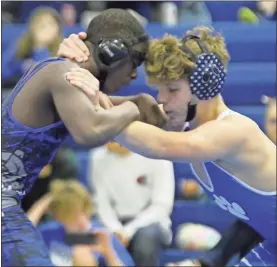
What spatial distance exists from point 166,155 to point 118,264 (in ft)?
5.96

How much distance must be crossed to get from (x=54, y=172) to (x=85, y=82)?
238 centimetres

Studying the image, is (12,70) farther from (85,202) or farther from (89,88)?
(89,88)

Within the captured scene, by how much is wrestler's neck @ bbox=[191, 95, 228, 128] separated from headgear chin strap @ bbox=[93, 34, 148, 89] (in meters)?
0.32

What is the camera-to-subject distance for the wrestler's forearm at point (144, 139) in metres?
3.29

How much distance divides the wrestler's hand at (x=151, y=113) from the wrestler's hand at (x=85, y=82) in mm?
478

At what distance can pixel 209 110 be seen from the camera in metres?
3.57

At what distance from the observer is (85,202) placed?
205 inches

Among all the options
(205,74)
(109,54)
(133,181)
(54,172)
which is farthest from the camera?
(54,172)

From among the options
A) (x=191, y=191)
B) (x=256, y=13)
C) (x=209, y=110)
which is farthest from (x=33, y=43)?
(x=209, y=110)

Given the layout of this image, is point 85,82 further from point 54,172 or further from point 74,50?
point 54,172

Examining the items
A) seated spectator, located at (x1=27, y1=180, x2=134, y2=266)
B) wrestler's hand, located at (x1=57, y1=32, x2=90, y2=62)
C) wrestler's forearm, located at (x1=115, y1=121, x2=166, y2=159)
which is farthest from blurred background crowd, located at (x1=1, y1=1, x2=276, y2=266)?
wrestler's hand, located at (x1=57, y1=32, x2=90, y2=62)

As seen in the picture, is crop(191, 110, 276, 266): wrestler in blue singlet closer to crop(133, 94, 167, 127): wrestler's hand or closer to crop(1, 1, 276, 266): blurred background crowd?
crop(133, 94, 167, 127): wrestler's hand

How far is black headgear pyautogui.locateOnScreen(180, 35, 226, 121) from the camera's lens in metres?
3.45

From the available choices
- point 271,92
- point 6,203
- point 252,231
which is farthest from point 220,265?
point 271,92
